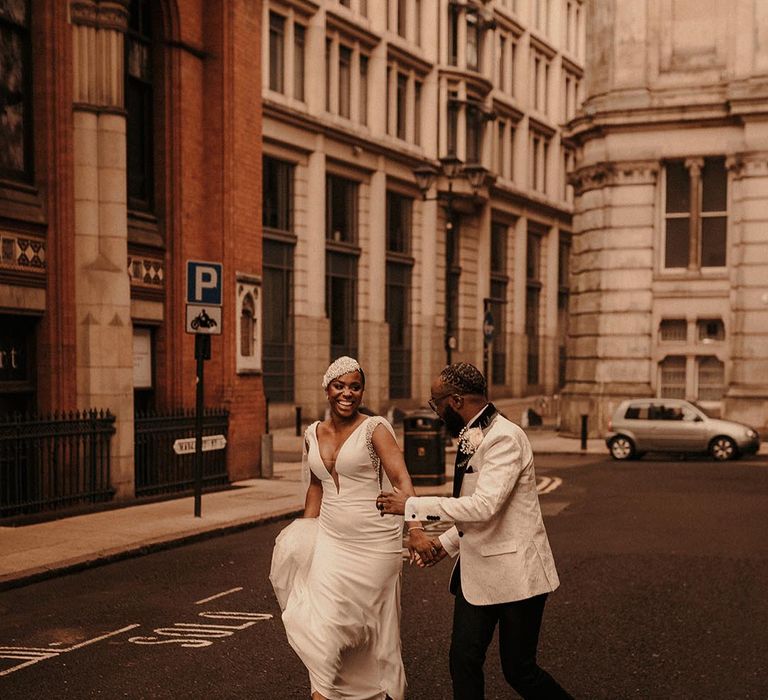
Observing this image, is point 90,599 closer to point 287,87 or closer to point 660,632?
point 660,632

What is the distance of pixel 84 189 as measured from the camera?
15.0m

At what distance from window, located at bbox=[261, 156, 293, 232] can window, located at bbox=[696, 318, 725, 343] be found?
1274 centimetres

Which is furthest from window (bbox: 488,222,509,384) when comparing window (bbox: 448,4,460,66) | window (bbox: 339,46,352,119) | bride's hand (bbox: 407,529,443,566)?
bride's hand (bbox: 407,529,443,566)

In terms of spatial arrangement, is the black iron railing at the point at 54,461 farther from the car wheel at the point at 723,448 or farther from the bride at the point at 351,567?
the car wheel at the point at 723,448

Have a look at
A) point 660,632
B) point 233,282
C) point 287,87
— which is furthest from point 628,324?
point 660,632

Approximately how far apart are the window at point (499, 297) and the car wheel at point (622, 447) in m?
24.6

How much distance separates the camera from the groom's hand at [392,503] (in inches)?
209

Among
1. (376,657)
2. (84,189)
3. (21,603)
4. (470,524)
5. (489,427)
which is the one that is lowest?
(21,603)

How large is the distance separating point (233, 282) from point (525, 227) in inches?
1444

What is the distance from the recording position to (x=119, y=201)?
50.0 ft

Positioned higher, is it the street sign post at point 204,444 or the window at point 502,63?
the window at point 502,63

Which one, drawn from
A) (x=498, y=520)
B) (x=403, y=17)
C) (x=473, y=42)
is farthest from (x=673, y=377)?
(x=498, y=520)

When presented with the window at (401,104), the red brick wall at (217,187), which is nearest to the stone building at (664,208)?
the window at (401,104)

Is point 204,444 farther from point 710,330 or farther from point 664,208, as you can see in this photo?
point 664,208
